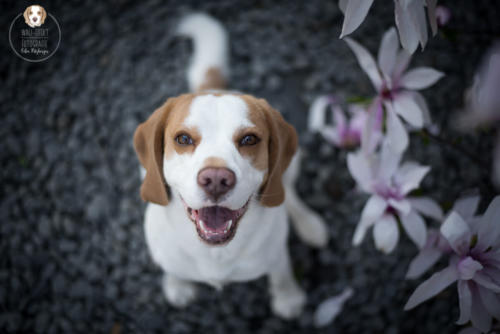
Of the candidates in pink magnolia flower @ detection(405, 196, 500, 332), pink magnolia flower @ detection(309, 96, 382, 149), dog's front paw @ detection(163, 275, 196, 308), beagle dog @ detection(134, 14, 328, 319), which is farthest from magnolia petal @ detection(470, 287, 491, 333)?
dog's front paw @ detection(163, 275, 196, 308)

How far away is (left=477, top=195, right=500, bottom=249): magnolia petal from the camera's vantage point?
3.29 ft

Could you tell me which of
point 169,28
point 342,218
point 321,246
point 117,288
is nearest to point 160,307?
point 117,288

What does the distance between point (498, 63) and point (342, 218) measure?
5.92ft

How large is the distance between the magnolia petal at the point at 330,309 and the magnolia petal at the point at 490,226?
1159mm

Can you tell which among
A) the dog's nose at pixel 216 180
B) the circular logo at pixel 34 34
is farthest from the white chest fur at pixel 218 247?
the circular logo at pixel 34 34

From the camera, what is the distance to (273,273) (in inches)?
77.5

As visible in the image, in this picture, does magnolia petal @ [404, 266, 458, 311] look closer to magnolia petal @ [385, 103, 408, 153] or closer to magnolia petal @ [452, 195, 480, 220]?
magnolia petal @ [452, 195, 480, 220]

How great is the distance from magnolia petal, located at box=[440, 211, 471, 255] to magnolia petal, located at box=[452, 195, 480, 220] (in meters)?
0.18

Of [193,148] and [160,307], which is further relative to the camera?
[160,307]

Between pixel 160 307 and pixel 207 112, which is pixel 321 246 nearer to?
pixel 160 307

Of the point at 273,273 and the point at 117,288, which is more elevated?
the point at 273,273

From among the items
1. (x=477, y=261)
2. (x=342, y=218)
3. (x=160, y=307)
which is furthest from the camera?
(x=342, y=218)

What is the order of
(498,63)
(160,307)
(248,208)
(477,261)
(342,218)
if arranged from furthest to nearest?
1. (342,218)
2. (160,307)
3. (248,208)
4. (477,261)
5. (498,63)

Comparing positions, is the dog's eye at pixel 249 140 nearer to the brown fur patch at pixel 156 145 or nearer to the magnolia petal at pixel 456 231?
the brown fur patch at pixel 156 145
